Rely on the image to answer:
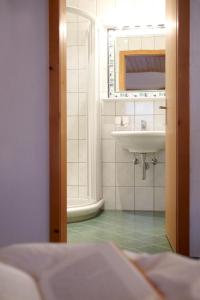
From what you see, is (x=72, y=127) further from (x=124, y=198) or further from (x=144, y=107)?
(x=124, y=198)

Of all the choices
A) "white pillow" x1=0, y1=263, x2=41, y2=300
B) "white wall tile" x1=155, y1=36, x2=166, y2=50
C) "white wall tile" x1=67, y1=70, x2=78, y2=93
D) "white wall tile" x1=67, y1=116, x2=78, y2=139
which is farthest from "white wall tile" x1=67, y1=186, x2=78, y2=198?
"white pillow" x1=0, y1=263, x2=41, y2=300

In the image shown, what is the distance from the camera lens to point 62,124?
7.63 feet

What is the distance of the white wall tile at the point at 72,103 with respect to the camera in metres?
3.94

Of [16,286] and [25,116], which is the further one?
[25,116]

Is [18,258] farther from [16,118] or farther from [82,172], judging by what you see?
[82,172]

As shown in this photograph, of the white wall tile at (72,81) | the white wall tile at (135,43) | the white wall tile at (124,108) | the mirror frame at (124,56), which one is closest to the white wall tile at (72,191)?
the white wall tile at (124,108)

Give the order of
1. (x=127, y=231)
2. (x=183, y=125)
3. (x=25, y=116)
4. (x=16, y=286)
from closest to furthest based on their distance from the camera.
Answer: (x=16, y=286) < (x=183, y=125) < (x=25, y=116) < (x=127, y=231)

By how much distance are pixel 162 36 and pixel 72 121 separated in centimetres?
146

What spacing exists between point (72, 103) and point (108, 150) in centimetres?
69

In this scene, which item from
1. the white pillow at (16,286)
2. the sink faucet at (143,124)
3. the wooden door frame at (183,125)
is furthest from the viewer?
the sink faucet at (143,124)

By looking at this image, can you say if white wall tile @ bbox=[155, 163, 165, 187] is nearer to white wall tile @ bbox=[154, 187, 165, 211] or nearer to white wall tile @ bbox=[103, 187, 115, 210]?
white wall tile @ bbox=[154, 187, 165, 211]

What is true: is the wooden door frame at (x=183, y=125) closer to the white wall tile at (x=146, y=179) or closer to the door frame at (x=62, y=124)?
the door frame at (x=62, y=124)

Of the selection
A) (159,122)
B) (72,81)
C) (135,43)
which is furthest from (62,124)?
(135,43)

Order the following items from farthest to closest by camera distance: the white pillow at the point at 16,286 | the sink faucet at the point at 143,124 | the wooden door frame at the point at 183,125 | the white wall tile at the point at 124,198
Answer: the white wall tile at the point at 124,198 < the sink faucet at the point at 143,124 < the wooden door frame at the point at 183,125 < the white pillow at the point at 16,286
